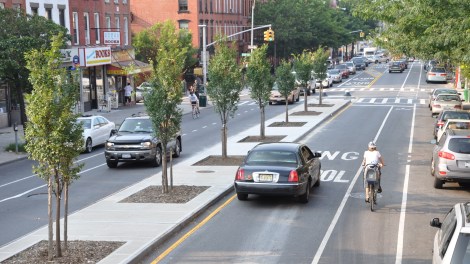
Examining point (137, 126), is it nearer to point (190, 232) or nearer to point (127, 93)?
point (190, 232)

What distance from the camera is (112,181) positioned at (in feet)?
70.9

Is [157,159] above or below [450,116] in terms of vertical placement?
below

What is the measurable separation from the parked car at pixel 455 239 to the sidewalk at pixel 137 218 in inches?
219

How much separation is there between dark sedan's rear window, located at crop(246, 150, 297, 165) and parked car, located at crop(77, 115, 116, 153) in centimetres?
1293

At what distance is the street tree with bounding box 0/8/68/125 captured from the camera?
30219 mm

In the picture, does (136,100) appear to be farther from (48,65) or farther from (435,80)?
(48,65)

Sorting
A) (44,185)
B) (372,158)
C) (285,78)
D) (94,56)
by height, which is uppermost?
(94,56)

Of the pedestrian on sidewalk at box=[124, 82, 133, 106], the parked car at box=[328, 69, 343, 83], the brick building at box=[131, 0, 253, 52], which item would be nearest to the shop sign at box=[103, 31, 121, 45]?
the pedestrian on sidewalk at box=[124, 82, 133, 106]

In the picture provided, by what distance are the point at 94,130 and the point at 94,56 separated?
18538mm

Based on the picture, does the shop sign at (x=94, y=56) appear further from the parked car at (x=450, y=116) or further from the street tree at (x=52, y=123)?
the street tree at (x=52, y=123)

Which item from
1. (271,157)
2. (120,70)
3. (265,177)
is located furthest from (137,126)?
(120,70)

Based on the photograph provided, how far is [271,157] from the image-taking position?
1750 cm

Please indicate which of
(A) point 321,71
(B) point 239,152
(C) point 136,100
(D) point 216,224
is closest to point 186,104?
(C) point 136,100

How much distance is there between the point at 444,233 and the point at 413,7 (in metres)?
15.7
